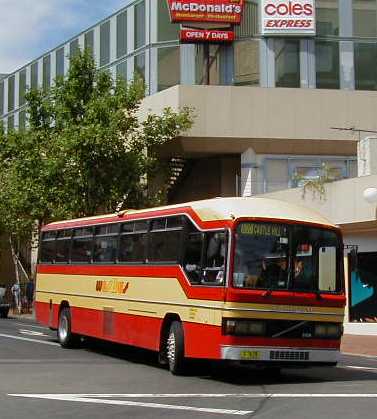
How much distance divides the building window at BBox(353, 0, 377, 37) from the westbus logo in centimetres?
2479

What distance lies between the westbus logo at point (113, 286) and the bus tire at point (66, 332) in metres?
2.13

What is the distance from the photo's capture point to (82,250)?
1902 centimetres

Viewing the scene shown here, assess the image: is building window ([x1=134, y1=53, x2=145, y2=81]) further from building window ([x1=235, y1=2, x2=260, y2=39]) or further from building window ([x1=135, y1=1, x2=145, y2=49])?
building window ([x1=235, y1=2, x2=260, y2=39])

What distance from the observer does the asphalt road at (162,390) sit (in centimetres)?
1005

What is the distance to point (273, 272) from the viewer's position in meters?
13.0

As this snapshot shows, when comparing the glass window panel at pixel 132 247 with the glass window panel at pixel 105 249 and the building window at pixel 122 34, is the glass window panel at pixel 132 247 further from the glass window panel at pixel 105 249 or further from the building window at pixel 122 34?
the building window at pixel 122 34

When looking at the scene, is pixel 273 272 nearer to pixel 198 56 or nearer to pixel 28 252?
pixel 198 56

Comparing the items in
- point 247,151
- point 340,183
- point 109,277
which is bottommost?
point 109,277

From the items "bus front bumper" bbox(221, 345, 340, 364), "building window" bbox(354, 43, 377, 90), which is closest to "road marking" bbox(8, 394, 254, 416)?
"bus front bumper" bbox(221, 345, 340, 364)

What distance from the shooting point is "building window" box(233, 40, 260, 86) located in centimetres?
3756

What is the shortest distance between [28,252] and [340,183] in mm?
32686

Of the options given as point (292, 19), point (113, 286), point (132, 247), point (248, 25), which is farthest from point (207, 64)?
point (132, 247)

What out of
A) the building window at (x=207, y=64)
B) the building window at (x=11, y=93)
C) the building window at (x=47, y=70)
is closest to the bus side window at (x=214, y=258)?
the building window at (x=207, y=64)

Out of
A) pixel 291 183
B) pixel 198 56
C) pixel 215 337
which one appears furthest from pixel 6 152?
pixel 215 337
